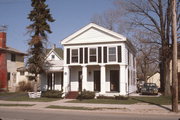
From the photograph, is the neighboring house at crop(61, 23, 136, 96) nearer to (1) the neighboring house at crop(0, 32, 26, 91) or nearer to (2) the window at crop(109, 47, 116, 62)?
(2) the window at crop(109, 47, 116, 62)

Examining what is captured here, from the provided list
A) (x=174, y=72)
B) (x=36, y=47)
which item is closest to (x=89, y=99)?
(x=36, y=47)

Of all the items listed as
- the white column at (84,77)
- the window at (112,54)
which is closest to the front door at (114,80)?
the window at (112,54)

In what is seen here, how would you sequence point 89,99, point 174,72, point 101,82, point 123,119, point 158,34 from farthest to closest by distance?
point 158,34 → point 101,82 → point 89,99 → point 174,72 → point 123,119

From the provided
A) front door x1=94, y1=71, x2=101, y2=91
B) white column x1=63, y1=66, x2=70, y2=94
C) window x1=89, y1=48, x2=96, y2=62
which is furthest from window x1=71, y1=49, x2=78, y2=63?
front door x1=94, y1=71, x2=101, y2=91

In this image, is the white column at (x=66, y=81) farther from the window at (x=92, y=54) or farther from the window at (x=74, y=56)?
the window at (x=92, y=54)

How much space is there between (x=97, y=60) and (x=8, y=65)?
18142 millimetres

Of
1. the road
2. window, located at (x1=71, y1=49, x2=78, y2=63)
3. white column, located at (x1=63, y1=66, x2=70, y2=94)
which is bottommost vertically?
the road

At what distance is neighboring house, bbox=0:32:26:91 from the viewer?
118ft

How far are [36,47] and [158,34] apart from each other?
15069 millimetres

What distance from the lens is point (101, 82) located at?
25.6m

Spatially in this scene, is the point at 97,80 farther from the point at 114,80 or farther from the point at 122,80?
the point at 122,80

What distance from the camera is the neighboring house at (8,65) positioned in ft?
118

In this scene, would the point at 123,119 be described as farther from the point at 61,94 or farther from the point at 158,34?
the point at 158,34

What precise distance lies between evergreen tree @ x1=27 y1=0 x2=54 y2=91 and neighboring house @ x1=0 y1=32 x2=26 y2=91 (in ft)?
35.7
